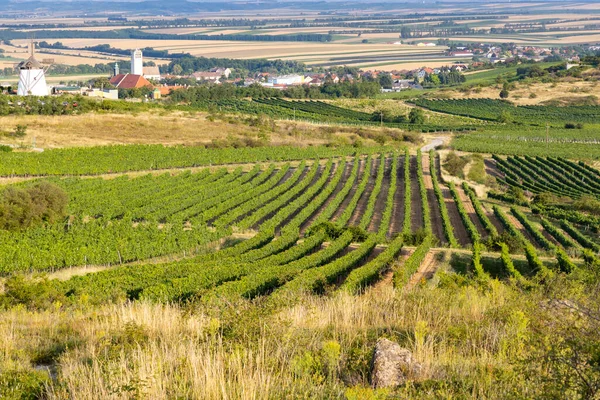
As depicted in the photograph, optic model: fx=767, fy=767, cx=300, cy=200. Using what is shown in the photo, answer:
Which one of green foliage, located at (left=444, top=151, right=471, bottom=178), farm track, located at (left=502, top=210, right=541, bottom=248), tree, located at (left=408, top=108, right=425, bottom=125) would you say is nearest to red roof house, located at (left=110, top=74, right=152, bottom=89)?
tree, located at (left=408, top=108, right=425, bottom=125)

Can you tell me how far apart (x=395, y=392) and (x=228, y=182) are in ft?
125

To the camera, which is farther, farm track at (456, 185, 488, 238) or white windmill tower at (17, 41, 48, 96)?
white windmill tower at (17, 41, 48, 96)

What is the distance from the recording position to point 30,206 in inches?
1214

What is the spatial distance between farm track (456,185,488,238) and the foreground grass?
26395mm

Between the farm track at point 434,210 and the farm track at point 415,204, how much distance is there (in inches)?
23.2

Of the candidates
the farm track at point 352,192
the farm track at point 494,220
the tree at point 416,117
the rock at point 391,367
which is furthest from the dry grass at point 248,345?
the tree at point 416,117

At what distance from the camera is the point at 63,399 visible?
7090 mm

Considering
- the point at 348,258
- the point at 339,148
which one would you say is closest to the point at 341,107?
the point at 339,148

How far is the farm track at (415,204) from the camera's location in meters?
38.5

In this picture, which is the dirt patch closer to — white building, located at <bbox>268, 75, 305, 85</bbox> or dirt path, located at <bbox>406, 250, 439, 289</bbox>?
dirt path, located at <bbox>406, 250, 439, 289</bbox>

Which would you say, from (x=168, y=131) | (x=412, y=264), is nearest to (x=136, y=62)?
(x=168, y=131)

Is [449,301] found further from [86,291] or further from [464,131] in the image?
[464,131]

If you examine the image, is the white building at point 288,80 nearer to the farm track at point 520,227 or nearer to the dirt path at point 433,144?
the dirt path at point 433,144

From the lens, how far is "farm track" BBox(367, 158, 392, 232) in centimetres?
3773
